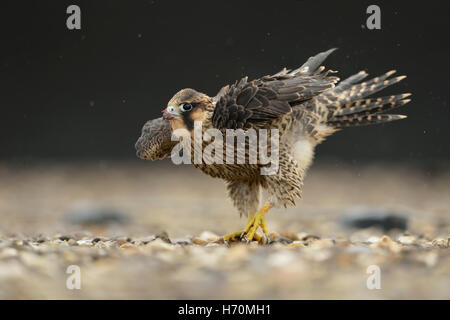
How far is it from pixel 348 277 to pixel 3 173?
9.52 m

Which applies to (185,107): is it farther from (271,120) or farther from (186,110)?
(271,120)

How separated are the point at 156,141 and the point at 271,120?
0.80 m

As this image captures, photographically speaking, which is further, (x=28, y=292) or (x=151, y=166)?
(x=151, y=166)

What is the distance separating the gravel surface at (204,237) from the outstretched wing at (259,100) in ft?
2.56

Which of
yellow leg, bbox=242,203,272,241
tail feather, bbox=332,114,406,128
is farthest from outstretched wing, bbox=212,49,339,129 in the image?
yellow leg, bbox=242,203,272,241

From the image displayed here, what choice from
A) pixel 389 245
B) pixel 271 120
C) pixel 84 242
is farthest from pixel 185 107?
pixel 389 245

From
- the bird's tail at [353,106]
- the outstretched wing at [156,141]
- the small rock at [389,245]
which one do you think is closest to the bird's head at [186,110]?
the outstretched wing at [156,141]

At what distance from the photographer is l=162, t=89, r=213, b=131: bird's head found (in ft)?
12.1

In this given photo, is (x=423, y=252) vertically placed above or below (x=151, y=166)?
below

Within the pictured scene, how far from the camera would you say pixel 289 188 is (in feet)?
12.3

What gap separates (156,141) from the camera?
3.96 meters

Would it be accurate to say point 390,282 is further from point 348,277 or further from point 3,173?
point 3,173

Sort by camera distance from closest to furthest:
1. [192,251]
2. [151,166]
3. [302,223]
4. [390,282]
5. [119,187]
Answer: [390,282]
[192,251]
[302,223]
[119,187]
[151,166]
